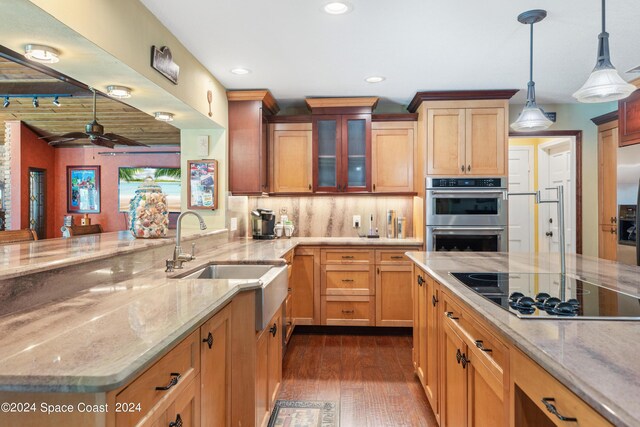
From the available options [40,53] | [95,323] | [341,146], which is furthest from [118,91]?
[341,146]

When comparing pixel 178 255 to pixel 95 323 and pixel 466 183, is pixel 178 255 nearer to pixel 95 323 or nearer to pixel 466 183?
pixel 95 323

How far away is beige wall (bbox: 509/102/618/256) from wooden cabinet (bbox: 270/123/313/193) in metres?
2.50

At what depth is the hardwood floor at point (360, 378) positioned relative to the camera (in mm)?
2389

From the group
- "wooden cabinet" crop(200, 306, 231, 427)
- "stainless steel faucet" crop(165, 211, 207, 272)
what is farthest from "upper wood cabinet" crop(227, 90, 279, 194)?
"wooden cabinet" crop(200, 306, 231, 427)

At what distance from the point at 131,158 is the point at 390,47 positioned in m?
7.68

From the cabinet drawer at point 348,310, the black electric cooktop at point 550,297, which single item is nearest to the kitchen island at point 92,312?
the black electric cooktop at point 550,297

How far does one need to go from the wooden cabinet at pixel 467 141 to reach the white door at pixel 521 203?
1.62 m

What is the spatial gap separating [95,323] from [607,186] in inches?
195

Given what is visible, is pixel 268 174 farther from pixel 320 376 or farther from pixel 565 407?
pixel 565 407

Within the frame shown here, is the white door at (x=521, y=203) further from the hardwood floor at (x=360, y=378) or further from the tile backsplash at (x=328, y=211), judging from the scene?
the hardwood floor at (x=360, y=378)

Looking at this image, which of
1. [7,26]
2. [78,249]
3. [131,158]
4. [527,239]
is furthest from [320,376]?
[131,158]

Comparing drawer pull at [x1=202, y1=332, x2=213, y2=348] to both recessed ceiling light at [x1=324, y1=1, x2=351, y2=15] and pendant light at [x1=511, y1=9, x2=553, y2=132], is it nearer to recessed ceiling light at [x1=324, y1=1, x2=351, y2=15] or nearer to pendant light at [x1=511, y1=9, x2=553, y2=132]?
recessed ceiling light at [x1=324, y1=1, x2=351, y2=15]

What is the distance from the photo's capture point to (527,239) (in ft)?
17.6

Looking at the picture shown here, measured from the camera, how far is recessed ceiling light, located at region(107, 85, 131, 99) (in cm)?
244
